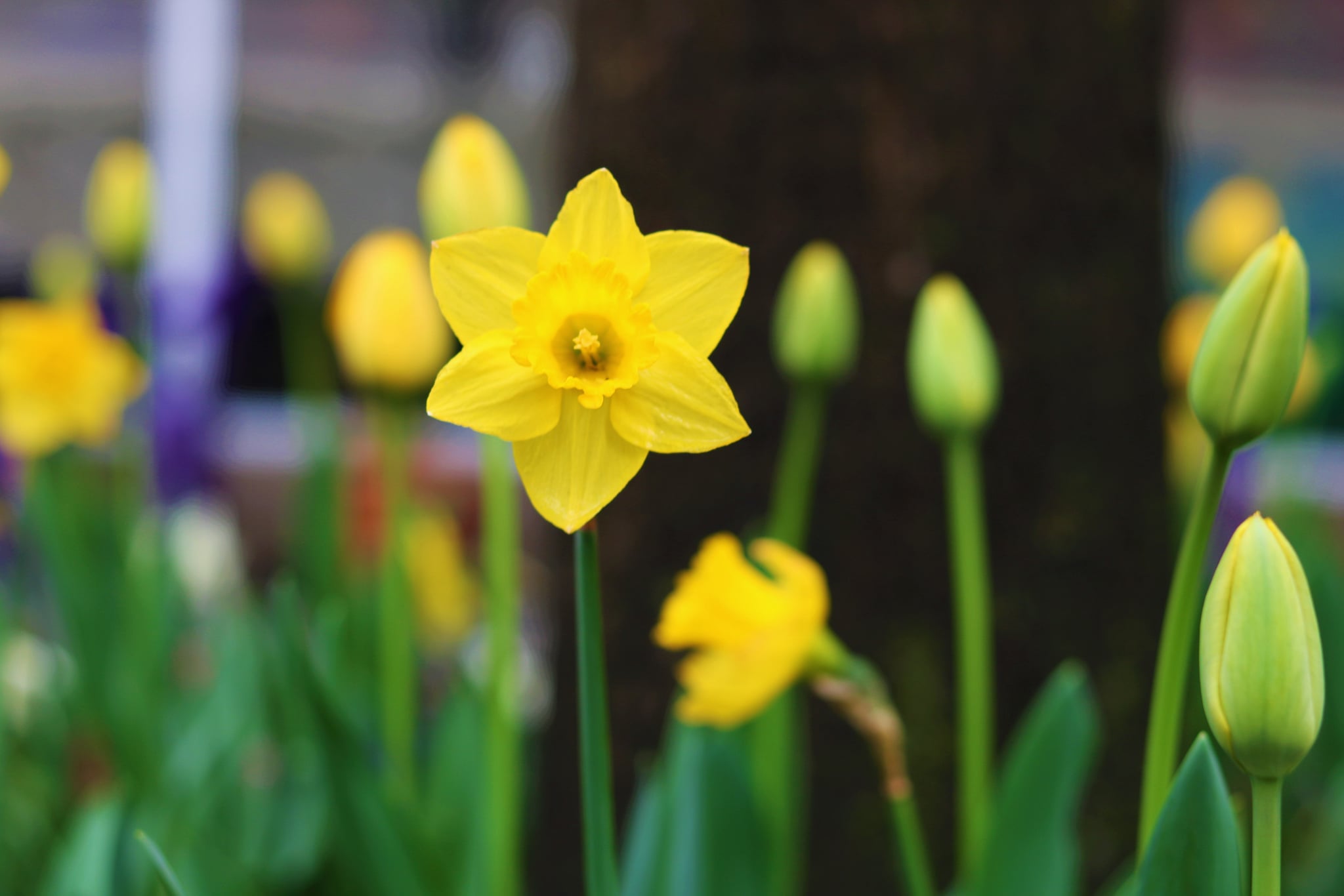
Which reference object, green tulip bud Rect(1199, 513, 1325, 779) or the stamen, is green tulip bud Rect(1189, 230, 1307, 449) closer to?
green tulip bud Rect(1199, 513, 1325, 779)

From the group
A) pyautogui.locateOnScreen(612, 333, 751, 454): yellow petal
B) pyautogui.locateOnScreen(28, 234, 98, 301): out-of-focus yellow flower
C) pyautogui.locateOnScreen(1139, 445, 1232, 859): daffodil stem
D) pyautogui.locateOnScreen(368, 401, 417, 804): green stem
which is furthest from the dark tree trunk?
pyautogui.locateOnScreen(28, 234, 98, 301): out-of-focus yellow flower

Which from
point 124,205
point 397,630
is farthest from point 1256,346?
point 124,205

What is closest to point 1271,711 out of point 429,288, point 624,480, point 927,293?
point 624,480

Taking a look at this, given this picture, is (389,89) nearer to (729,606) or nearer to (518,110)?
(518,110)

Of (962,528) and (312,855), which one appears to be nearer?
(962,528)

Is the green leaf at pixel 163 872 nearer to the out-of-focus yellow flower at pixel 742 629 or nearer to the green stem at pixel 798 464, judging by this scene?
the out-of-focus yellow flower at pixel 742 629

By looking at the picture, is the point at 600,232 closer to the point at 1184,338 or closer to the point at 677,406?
the point at 677,406
